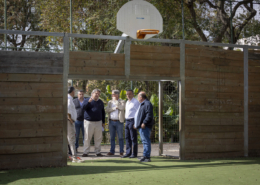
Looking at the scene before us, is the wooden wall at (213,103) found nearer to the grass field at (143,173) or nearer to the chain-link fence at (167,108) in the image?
the grass field at (143,173)

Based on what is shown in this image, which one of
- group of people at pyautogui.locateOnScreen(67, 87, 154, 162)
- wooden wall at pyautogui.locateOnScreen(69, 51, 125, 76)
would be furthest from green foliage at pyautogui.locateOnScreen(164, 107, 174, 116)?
wooden wall at pyautogui.locateOnScreen(69, 51, 125, 76)

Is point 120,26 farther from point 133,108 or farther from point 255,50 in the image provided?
point 255,50

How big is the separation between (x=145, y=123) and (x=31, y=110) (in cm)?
241

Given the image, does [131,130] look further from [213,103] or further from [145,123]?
[213,103]

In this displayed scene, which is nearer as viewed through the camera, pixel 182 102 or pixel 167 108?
pixel 182 102

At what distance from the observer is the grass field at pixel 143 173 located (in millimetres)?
5480

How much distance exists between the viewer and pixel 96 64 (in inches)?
288

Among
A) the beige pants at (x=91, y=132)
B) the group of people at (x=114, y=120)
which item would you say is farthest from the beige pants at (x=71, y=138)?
the beige pants at (x=91, y=132)

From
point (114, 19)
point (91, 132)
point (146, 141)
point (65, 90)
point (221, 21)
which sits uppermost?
point (114, 19)

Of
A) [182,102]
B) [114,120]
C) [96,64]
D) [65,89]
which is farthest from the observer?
[114,120]

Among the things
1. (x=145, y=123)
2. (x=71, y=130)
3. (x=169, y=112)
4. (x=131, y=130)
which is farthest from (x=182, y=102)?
(x=169, y=112)

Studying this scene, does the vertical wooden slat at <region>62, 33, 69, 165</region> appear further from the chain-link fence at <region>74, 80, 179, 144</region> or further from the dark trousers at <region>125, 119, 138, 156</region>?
the chain-link fence at <region>74, 80, 179, 144</region>

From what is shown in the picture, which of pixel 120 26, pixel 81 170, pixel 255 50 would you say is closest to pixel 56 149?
pixel 81 170

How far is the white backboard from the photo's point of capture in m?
7.30
